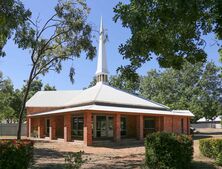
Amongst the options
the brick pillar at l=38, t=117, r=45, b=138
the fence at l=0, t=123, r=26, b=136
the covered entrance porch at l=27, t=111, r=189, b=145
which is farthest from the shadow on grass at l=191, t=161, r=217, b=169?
the fence at l=0, t=123, r=26, b=136

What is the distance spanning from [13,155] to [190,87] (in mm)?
51522

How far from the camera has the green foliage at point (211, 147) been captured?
Answer: 16359 millimetres

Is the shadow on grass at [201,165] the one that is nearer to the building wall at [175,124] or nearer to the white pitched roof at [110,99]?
the white pitched roof at [110,99]

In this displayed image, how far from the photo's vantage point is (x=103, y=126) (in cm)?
3372

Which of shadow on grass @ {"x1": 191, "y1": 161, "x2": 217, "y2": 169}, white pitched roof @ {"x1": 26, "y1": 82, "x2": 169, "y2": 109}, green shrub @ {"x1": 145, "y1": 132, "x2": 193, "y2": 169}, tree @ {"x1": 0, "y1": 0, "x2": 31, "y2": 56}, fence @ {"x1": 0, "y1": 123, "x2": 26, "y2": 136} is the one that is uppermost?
tree @ {"x1": 0, "y1": 0, "x2": 31, "y2": 56}

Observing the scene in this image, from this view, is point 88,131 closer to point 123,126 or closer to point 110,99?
point 110,99

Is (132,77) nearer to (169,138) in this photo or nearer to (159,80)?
(169,138)

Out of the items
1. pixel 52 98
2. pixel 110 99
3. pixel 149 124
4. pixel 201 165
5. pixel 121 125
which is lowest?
pixel 201 165

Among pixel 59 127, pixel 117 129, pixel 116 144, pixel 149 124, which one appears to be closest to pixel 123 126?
pixel 149 124

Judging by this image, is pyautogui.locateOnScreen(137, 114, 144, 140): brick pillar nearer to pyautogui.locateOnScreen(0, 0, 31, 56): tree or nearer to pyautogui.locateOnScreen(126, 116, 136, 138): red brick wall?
pyautogui.locateOnScreen(126, 116, 136, 138): red brick wall

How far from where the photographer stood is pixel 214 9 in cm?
827

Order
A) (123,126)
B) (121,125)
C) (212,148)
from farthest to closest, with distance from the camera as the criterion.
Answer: (123,126), (121,125), (212,148)

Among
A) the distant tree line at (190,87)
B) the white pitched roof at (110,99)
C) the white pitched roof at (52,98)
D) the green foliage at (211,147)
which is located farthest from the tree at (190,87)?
the green foliage at (211,147)

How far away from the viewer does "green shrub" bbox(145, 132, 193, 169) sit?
1304 centimetres
